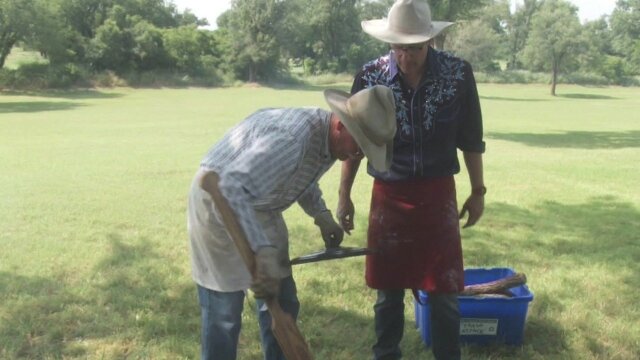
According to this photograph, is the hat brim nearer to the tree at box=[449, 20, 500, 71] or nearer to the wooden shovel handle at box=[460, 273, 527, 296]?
the wooden shovel handle at box=[460, 273, 527, 296]

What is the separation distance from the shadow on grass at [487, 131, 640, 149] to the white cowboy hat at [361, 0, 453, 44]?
13241mm

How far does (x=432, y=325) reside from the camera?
3.40m

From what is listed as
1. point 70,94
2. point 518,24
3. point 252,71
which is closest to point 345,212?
point 70,94

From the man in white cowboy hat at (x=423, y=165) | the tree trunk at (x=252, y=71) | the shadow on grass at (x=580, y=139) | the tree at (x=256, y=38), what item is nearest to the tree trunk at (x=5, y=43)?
the tree at (x=256, y=38)

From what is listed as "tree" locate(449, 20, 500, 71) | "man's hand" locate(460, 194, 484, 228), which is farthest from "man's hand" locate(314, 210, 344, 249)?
"tree" locate(449, 20, 500, 71)

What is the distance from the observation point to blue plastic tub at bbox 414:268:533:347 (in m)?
3.75

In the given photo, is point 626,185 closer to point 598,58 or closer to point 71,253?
point 71,253

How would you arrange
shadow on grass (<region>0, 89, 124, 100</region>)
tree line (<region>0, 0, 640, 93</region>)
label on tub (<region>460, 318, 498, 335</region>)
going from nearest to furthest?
label on tub (<region>460, 318, 498, 335</region>)
shadow on grass (<region>0, 89, 124, 100</region>)
tree line (<region>0, 0, 640, 93</region>)

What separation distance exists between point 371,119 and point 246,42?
57.1 meters

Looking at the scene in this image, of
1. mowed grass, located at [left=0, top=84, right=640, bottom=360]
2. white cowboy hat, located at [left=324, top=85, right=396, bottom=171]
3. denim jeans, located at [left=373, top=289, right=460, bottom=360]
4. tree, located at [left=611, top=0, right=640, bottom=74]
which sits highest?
tree, located at [left=611, top=0, right=640, bottom=74]

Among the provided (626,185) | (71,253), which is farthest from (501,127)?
(71,253)

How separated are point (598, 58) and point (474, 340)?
56.8 m

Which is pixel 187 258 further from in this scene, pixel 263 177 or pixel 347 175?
pixel 263 177

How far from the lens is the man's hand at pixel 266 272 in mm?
2324
